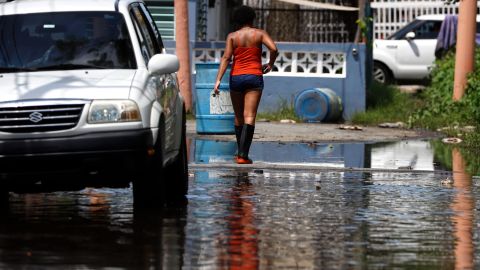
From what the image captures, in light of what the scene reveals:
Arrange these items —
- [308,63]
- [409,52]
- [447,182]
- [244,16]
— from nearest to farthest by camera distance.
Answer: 1. [447,182]
2. [244,16]
3. [308,63]
4. [409,52]

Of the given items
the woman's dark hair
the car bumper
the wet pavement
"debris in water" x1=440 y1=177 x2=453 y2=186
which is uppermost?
the woman's dark hair

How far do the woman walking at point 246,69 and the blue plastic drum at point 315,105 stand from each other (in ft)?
22.5

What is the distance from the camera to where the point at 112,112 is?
9.88 meters

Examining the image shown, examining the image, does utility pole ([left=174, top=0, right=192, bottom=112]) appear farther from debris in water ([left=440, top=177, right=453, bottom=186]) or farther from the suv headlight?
the suv headlight

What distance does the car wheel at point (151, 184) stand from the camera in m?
10.0

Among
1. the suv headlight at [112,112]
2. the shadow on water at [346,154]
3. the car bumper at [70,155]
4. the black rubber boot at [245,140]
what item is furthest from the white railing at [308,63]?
the car bumper at [70,155]

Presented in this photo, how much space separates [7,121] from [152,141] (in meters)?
1.09

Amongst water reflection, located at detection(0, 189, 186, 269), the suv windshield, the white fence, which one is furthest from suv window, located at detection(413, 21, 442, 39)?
the suv windshield

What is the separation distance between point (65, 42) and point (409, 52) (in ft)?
62.8

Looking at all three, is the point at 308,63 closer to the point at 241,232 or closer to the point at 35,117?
the point at 35,117

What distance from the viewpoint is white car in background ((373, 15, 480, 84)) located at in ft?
96.3

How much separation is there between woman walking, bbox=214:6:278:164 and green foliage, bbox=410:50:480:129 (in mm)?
6679

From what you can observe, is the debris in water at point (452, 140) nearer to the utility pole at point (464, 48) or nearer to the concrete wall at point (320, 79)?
the utility pole at point (464, 48)

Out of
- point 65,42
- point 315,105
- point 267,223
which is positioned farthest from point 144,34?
point 315,105
